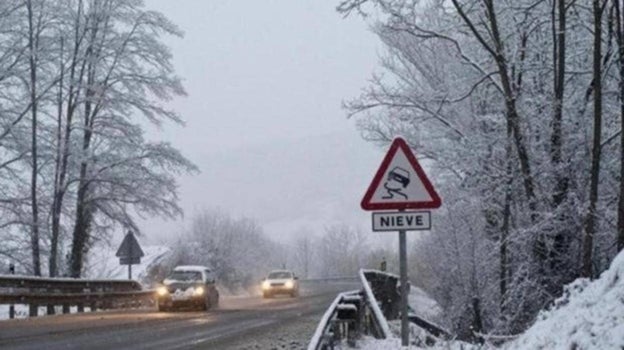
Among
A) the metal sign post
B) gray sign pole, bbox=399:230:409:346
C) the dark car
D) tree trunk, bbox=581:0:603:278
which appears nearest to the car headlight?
the dark car

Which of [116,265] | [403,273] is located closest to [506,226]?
[403,273]

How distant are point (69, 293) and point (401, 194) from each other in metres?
20.9

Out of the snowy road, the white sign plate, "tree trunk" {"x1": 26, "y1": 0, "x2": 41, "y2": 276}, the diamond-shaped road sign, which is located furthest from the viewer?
"tree trunk" {"x1": 26, "y1": 0, "x2": 41, "y2": 276}

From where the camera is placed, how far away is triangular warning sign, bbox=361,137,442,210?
851 centimetres

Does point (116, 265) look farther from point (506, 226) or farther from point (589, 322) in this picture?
point (589, 322)

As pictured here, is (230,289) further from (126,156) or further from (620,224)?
(620,224)

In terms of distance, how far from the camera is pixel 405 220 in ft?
27.9

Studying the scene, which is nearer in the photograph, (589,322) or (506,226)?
(589,322)

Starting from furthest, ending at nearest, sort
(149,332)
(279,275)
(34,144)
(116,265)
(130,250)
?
1. (116,265)
2. (279,275)
3. (34,144)
4. (130,250)
5. (149,332)

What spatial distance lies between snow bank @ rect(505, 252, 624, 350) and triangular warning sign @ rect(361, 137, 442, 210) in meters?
1.80

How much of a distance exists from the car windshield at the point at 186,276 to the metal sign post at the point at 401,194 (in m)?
20.8

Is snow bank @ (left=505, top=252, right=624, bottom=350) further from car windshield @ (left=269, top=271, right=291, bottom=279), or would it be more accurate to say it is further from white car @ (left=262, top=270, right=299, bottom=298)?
car windshield @ (left=269, top=271, right=291, bottom=279)

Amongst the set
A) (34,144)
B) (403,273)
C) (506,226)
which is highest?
(34,144)

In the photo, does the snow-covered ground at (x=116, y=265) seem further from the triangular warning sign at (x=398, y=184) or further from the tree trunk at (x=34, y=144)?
the triangular warning sign at (x=398, y=184)
